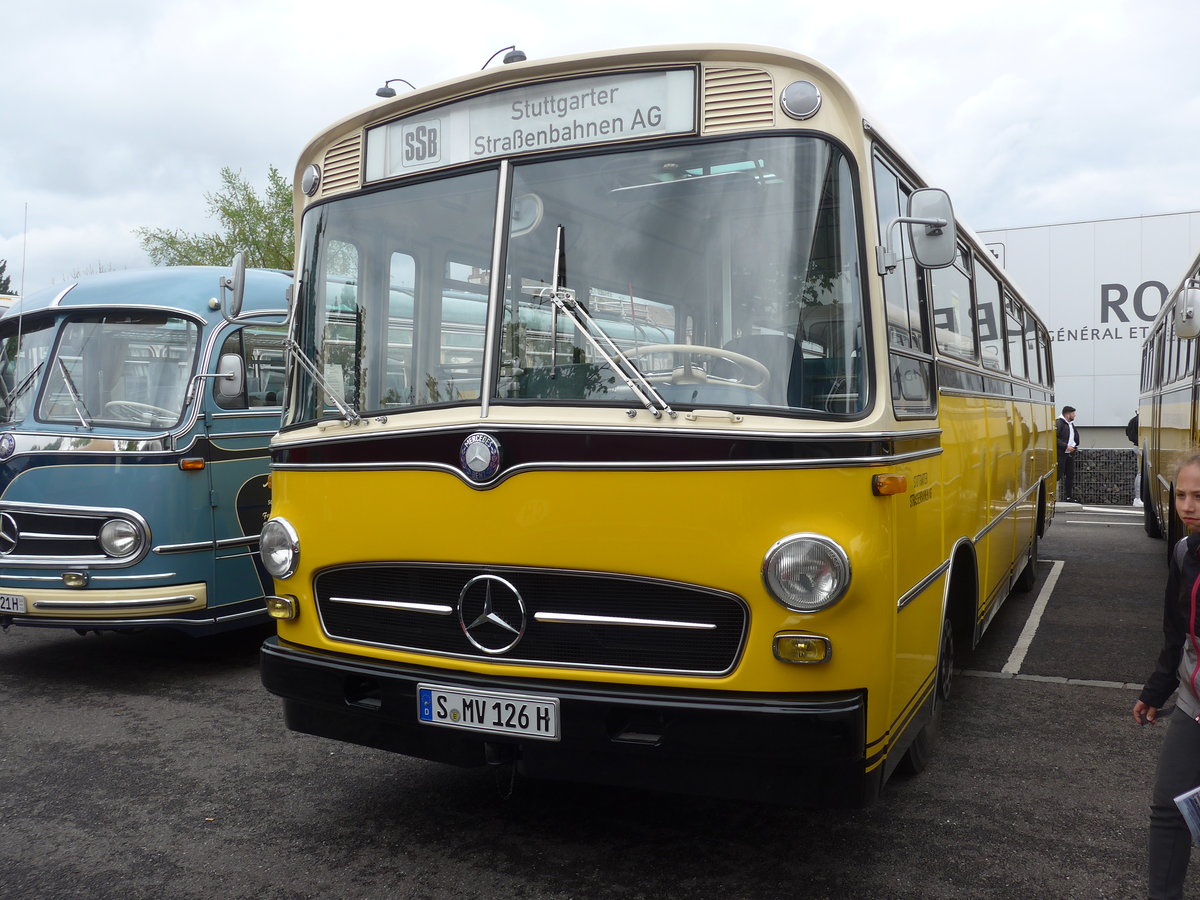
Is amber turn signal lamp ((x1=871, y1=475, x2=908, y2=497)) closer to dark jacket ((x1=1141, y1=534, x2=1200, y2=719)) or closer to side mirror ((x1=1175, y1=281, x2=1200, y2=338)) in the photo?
dark jacket ((x1=1141, y1=534, x2=1200, y2=719))

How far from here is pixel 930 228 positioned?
3.77 meters

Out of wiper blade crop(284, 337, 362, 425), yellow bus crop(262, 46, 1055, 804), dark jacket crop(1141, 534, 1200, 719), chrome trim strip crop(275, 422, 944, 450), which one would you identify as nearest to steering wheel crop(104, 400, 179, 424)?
wiper blade crop(284, 337, 362, 425)

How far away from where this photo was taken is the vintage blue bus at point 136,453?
6555 millimetres

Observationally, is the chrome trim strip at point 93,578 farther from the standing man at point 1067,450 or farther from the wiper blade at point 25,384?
the standing man at point 1067,450

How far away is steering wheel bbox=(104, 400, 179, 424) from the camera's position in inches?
269

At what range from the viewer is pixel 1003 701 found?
6238 mm

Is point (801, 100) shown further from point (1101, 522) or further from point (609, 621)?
point (1101, 522)

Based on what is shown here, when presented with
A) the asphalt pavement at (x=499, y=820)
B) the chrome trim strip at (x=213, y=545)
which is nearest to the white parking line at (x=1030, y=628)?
the asphalt pavement at (x=499, y=820)

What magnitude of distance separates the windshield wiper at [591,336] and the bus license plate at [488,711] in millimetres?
1033

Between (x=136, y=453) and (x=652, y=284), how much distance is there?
4.27m

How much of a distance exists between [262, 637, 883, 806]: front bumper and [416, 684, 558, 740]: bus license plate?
2 cm

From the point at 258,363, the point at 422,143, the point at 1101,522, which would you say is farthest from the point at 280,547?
the point at 1101,522

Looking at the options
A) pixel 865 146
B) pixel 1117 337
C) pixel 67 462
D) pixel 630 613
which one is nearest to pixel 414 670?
pixel 630 613

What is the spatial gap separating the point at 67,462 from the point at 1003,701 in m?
5.75
